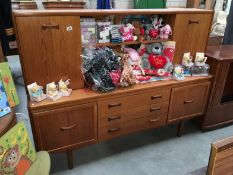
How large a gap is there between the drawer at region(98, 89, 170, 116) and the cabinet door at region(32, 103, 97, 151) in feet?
0.28

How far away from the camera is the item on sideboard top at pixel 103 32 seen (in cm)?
179

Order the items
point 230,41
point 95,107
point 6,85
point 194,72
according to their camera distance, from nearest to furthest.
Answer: point 6,85
point 95,107
point 194,72
point 230,41

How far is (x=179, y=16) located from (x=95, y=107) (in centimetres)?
109

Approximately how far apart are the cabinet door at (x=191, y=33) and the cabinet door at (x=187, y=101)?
0.31 m

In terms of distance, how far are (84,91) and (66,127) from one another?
31 cm

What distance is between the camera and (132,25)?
1.96m

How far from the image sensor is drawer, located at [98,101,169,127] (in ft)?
5.91

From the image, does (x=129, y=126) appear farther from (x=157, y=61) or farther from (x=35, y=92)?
(x=35, y=92)

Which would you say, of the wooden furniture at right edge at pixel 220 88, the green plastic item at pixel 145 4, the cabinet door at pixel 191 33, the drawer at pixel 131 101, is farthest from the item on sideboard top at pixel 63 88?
the green plastic item at pixel 145 4

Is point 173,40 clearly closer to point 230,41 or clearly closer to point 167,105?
point 167,105

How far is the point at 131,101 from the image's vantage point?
184 centimetres

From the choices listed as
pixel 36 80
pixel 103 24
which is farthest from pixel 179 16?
pixel 36 80

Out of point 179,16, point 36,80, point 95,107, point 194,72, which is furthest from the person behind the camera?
point 194,72

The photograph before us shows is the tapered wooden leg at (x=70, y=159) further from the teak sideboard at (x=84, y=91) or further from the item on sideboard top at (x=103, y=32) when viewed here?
the item on sideboard top at (x=103, y=32)
